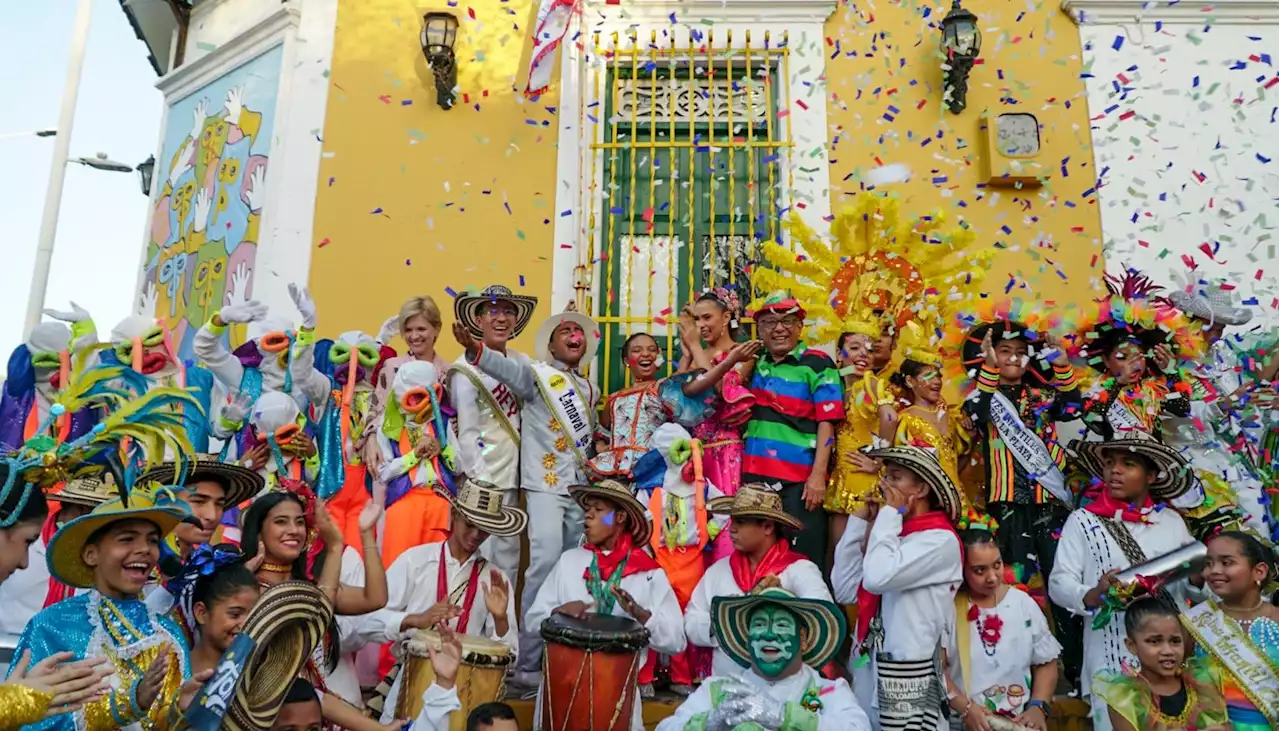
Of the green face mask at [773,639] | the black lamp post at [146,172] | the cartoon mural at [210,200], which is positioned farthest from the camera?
the black lamp post at [146,172]

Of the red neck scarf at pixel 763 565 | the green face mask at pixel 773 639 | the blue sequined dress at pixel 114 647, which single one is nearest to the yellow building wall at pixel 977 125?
the red neck scarf at pixel 763 565

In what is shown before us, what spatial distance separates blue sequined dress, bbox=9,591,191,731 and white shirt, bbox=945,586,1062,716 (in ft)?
10.5

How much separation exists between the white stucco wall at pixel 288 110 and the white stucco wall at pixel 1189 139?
612 cm

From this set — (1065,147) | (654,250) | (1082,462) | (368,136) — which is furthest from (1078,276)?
(368,136)

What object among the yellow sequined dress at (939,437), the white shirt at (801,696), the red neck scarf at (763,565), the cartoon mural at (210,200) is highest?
the cartoon mural at (210,200)

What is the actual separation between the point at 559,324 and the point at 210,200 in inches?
154

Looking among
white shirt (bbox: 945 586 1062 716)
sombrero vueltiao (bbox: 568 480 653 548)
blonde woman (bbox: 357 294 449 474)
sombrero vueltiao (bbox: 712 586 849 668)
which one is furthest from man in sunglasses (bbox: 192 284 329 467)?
white shirt (bbox: 945 586 1062 716)

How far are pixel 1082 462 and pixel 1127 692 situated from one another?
72.2 inches

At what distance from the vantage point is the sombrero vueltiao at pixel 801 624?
4.59 meters

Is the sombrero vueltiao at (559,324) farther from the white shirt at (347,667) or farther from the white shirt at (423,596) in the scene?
the white shirt at (347,667)

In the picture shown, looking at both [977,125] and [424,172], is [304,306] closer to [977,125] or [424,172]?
[424,172]

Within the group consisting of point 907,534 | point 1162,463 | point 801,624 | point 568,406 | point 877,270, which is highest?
point 877,270

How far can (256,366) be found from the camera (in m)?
6.36

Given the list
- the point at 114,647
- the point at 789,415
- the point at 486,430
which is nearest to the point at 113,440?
the point at 114,647
